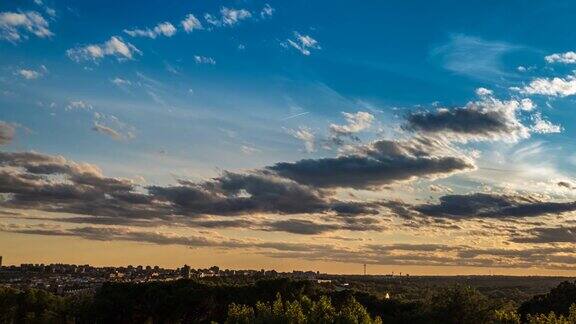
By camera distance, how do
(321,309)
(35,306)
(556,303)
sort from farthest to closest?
1. (35,306)
2. (556,303)
3. (321,309)

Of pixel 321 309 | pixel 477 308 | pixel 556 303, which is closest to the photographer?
pixel 321 309

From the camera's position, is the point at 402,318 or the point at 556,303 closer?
the point at 402,318

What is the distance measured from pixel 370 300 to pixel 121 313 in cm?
3844

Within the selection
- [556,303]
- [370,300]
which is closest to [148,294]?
[370,300]

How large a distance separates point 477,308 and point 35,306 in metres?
73.9

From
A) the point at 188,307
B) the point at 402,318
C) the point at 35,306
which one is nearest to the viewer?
the point at 402,318

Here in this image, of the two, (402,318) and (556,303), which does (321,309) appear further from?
(556,303)

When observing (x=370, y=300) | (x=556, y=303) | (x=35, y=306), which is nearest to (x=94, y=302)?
(x=35, y=306)

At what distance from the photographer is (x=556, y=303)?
8738cm

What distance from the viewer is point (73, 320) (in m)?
91.0

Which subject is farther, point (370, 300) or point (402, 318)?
point (370, 300)

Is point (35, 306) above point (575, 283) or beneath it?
beneath

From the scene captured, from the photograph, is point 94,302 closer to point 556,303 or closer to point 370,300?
point 370,300

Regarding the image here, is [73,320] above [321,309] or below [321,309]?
below
